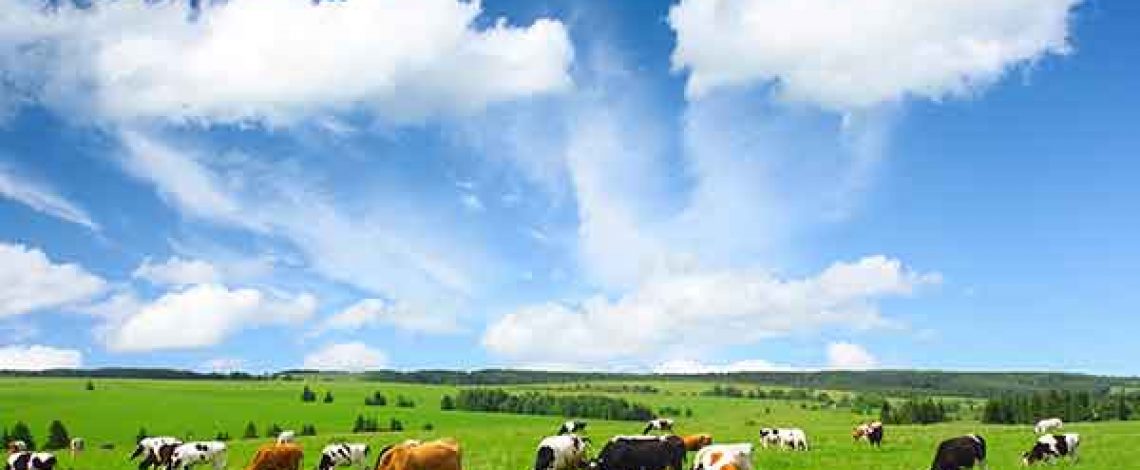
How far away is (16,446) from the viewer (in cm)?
7081

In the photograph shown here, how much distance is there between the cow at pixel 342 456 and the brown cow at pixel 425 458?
1305 cm

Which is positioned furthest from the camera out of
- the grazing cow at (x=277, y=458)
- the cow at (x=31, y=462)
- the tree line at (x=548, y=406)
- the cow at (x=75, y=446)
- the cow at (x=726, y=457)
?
the tree line at (x=548, y=406)

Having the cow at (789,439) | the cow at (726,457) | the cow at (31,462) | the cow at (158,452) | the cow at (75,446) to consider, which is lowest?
the cow at (75,446)

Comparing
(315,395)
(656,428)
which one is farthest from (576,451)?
(315,395)

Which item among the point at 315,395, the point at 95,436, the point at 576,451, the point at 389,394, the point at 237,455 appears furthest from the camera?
the point at 389,394

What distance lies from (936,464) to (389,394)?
158 meters

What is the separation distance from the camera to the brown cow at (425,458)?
26.4 m

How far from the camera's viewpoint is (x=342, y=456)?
41.6 metres

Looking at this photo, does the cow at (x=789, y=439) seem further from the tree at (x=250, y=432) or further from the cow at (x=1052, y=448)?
the tree at (x=250, y=432)

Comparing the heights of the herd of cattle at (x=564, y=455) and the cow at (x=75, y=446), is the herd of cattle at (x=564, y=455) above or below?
above

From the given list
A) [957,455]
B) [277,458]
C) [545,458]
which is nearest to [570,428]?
[277,458]

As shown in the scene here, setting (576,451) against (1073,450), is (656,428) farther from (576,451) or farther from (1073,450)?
(576,451)

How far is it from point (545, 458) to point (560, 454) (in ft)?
1.96

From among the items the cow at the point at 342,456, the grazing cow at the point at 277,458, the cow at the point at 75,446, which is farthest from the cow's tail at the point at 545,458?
the cow at the point at 75,446
